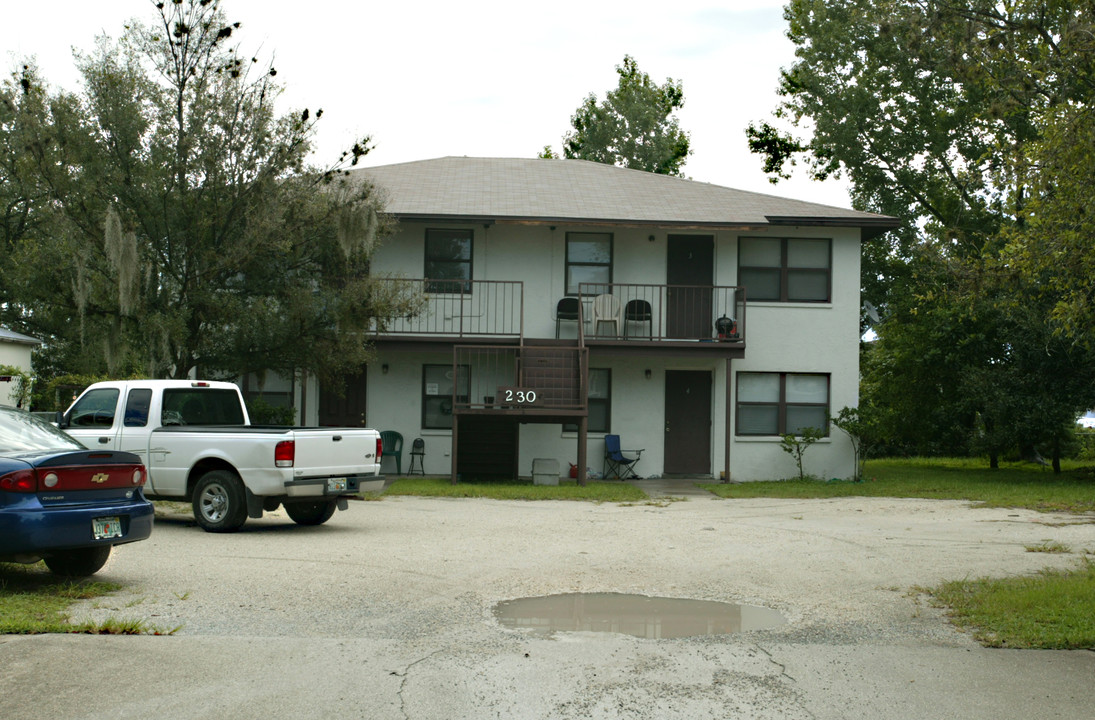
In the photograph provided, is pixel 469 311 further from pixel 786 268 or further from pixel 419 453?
pixel 786 268

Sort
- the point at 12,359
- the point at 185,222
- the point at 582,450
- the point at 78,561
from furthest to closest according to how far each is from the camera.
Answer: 1. the point at 12,359
2. the point at 582,450
3. the point at 185,222
4. the point at 78,561

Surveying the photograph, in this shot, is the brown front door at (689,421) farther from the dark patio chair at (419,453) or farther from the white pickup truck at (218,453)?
the white pickup truck at (218,453)

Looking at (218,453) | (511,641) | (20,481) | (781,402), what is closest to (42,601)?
(20,481)

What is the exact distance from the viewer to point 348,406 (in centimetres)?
2177

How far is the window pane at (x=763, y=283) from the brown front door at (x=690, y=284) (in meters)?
0.83

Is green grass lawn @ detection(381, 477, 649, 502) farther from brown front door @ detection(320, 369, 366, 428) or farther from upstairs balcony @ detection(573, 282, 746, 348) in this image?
upstairs balcony @ detection(573, 282, 746, 348)

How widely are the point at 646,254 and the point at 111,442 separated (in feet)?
42.0

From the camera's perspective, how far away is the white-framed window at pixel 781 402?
72.5ft

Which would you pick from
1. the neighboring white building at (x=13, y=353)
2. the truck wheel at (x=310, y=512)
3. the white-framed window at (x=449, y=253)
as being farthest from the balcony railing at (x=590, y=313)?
the truck wheel at (x=310, y=512)

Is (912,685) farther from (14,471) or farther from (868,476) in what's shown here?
(868,476)

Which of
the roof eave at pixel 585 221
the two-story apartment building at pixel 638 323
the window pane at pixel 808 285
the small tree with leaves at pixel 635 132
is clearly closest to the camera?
the roof eave at pixel 585 221

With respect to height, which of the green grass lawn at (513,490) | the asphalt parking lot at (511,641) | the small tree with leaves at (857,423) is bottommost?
the green grass lawn at (513,490)

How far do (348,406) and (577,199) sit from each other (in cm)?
669

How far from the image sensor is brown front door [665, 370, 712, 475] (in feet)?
72.2
